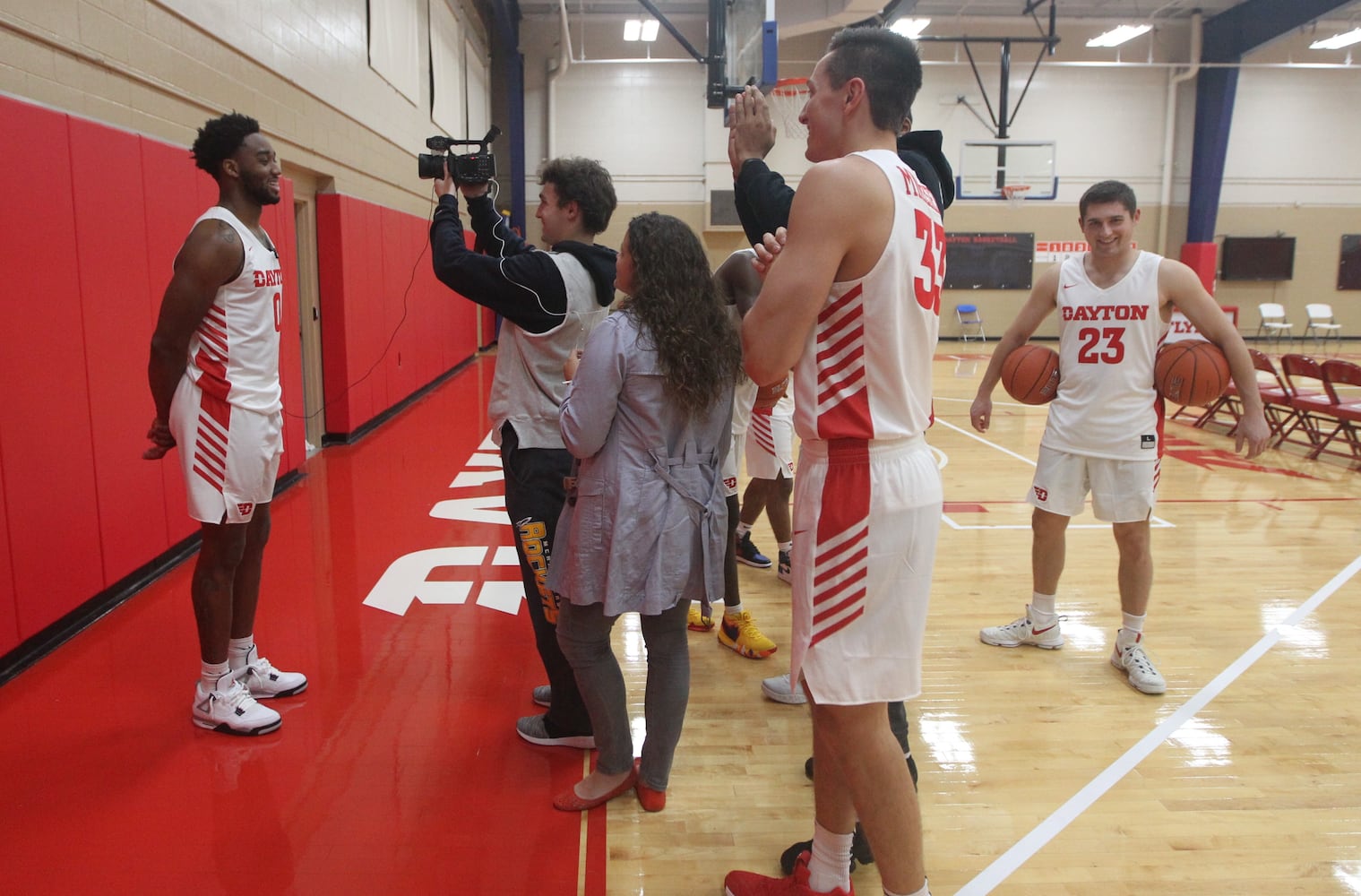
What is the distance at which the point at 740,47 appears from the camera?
830 cm

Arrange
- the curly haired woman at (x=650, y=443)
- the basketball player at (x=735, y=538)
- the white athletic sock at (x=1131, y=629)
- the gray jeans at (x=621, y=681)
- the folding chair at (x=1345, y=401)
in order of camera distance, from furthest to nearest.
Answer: the folding chair at (x=1345, y=401) < the white athletic sock at (x=1131, y=629) < the basketball player at (x=735, y=538) < the gray jeans at (x=621, y=681) < the curly haired woman at (x=650, y=443)

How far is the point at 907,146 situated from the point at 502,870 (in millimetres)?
2028

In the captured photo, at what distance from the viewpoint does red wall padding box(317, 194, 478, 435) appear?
7.36 metres

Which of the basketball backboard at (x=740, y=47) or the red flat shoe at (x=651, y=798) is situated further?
the basketball backboard at (x=740, y=47)

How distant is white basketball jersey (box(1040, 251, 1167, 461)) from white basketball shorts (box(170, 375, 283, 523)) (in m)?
2.74

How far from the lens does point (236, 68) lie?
212 inches

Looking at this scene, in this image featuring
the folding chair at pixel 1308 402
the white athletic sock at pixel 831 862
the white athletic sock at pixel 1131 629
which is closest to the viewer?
the white athletic sock at pixel 831 862

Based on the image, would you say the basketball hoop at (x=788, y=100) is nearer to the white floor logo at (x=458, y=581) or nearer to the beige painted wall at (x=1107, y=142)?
the white floor logo at (x=458, y=581)

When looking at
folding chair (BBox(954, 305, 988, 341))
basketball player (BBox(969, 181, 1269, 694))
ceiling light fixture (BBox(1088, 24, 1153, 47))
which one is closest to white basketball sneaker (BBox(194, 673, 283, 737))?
basketball player (BBox(969, 181, 1269, 694))

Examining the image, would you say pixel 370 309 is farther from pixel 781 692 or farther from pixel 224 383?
pixel 781 692

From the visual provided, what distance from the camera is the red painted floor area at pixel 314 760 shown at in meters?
2.18

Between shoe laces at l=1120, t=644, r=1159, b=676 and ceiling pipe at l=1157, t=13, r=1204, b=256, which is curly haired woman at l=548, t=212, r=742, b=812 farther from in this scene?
ceiling pipe at l=1157, t=13, r=1204, b=256

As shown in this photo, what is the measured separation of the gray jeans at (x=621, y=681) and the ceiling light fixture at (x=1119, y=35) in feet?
54.8

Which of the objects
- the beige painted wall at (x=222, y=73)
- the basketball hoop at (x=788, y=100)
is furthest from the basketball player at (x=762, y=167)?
the basketball hoop at (x=788, y=100)
